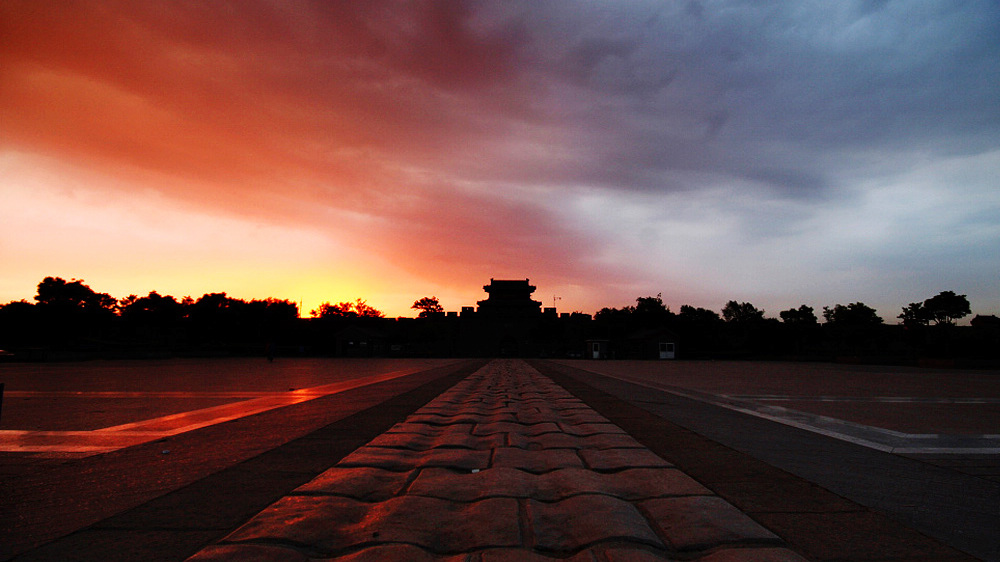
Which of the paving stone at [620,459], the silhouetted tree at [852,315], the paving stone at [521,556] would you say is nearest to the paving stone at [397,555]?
the paving stone at [521,556]

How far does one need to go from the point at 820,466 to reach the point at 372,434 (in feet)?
14.9

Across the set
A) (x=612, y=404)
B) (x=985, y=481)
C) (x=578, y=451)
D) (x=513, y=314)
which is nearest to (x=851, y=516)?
(x=985, y=481)

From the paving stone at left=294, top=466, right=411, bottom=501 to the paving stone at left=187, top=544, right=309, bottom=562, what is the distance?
0.93 m

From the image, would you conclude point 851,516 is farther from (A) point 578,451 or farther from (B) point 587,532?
(A) point 578,451

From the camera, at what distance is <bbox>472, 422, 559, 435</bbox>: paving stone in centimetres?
627

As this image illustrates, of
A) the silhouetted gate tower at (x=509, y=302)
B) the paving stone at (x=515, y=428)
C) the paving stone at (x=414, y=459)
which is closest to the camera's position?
the paving stone at (x=414, y=459)

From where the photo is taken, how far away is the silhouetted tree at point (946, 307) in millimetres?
93312

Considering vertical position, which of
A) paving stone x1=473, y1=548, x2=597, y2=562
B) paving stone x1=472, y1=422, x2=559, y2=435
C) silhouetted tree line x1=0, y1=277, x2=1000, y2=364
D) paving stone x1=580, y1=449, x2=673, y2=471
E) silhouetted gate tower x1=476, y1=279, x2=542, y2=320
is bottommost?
paving stone x1=472, y1=422, x2=559, y2=435

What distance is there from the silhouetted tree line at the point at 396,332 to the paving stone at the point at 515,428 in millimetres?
46541

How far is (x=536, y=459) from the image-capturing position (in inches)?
186

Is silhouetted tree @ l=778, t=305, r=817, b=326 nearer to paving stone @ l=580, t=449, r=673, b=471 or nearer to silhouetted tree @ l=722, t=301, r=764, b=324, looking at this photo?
silhouetted tree @ l=722, t=301, r=764, b=324

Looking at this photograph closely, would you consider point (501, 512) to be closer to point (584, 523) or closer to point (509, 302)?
point (584, 523)

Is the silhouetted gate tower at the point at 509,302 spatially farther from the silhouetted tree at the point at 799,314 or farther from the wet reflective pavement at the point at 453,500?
the wet reflective pavement at the point at 453,500

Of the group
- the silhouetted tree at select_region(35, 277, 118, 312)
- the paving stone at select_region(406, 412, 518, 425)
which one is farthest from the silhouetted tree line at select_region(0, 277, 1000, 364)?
the paving stone at select_region(406, 412, 518, 425)
